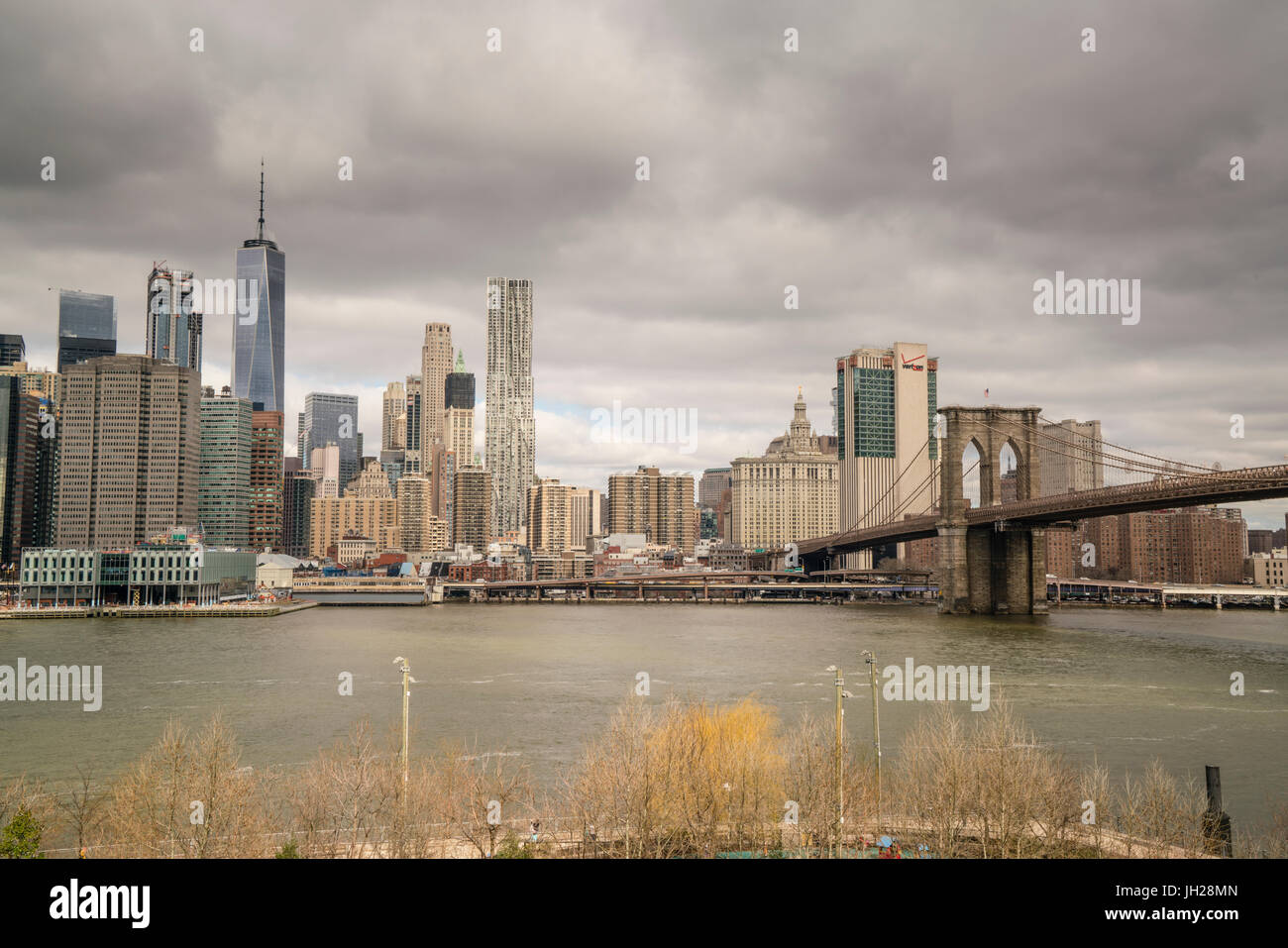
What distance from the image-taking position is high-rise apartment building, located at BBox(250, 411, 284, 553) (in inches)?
5719

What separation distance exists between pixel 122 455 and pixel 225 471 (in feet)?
66.5

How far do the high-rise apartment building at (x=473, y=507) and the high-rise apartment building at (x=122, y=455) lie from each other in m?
61.4

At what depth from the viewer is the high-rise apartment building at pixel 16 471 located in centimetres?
11412

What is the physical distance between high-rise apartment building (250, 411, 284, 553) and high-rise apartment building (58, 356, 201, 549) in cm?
2725

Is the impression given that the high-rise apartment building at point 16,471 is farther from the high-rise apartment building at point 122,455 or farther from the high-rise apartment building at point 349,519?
the high-rise apartment building at point 349,519

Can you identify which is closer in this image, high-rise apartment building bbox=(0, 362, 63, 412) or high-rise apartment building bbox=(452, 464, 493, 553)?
high-rise apartment building bbox=(0, 362, 63, 412)

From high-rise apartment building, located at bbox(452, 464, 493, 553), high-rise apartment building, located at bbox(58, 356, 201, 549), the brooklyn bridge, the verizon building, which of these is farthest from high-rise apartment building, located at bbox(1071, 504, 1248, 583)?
high-rise apartment building, located at bbox(58, 356, 201, 549)

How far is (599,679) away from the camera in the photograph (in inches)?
1304

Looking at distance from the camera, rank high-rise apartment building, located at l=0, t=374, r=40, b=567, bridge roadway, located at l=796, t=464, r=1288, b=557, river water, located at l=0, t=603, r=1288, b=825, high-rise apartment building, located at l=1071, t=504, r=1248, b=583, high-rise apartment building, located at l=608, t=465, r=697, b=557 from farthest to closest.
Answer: high-rise apartment building, located at l=608, t=465, r=697, b=557 → high-rise apartment building, located at l=0, t=374, r=40, b=567 → high-rise apartment building, located at l=1071, t=504, r=1248, b=583 → bridge roadway, located at l=796, t=464, r=1288, b=557 → river water, located at l=0, t=603, r=1288, b=825

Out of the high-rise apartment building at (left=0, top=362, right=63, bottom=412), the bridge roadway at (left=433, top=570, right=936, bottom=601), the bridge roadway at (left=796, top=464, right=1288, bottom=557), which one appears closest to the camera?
the bridge roadway at (left=796, top=464, right=1288, bottom=557)

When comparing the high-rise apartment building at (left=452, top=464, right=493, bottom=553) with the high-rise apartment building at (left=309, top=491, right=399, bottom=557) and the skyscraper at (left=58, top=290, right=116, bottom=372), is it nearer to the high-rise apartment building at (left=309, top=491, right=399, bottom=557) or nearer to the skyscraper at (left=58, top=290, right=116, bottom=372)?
the high-rise apartment building at (left=309, top=491, right=399, bottom=557)

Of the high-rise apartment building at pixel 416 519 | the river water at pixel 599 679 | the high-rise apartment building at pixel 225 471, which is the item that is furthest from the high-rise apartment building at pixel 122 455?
the high-rise apartment building at pixel 416 519

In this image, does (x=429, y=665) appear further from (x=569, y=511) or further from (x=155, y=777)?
(x=569, y=511)
